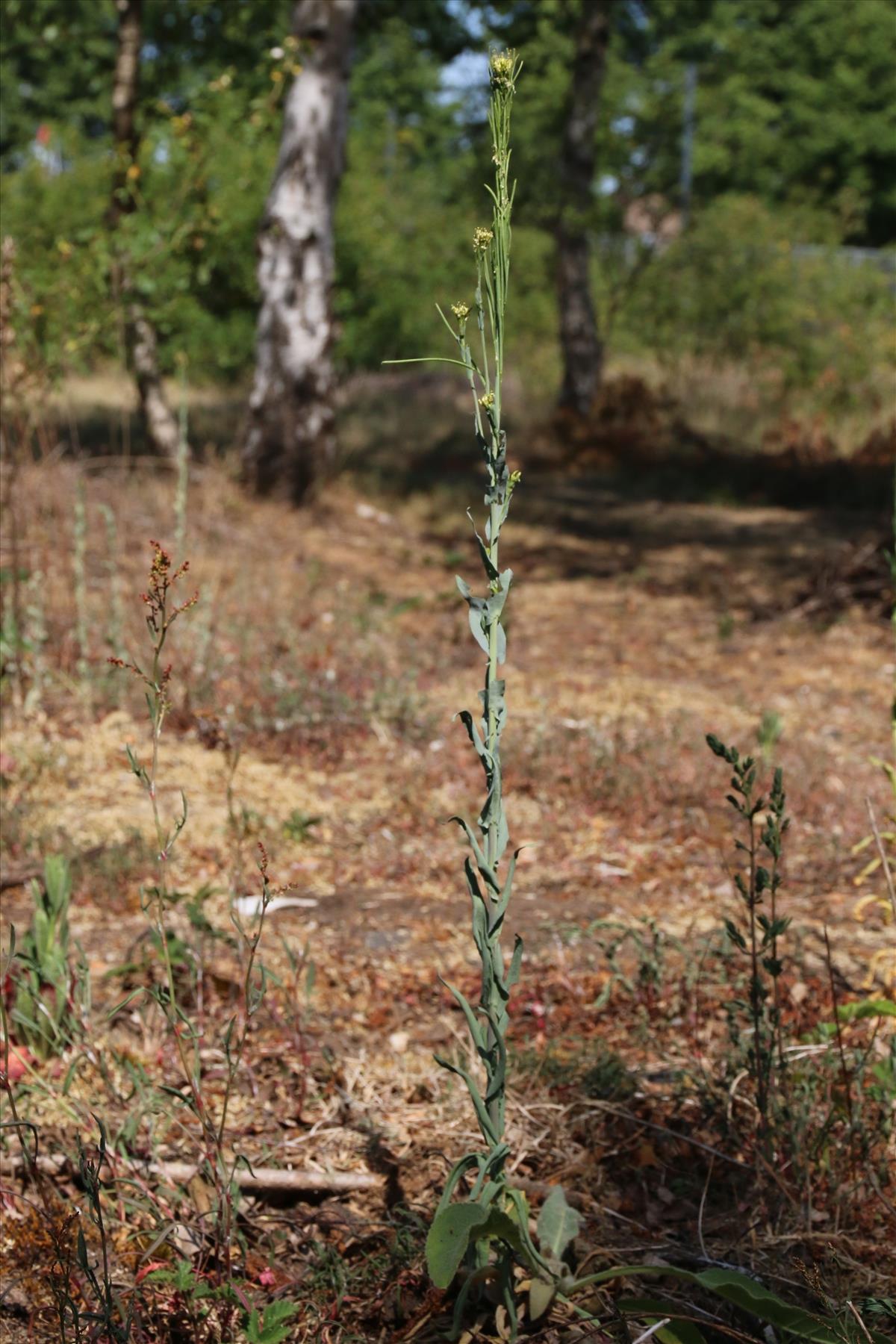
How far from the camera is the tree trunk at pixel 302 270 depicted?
8.68m

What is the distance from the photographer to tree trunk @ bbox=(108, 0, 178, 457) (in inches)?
324

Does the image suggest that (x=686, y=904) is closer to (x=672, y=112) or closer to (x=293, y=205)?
(x=293, y=205)

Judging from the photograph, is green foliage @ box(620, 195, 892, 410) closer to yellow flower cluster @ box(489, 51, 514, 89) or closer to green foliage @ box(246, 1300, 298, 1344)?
yellow flower cluster @ box(489, 51, 514, 89)

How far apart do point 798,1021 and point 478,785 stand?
68.8 inches

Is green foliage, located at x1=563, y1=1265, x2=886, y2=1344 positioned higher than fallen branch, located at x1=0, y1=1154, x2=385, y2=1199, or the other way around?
green foliage, located at x1=563, y1=1265, x2=886, y2=1344

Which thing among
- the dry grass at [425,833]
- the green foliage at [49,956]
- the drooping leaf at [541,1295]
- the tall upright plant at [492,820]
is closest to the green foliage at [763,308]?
the dry grass at [425,833]

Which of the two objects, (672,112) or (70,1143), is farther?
(672,112)

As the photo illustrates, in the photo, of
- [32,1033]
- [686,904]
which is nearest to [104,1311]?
[32,1033]

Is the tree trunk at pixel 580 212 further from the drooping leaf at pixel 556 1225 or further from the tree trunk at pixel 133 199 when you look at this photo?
the drooping leaf at pixel 556 1225

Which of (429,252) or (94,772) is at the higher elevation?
(429,252)

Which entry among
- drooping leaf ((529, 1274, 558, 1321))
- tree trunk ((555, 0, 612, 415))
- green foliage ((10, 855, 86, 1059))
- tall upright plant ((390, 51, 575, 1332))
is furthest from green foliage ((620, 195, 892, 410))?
drooping leaf ((529, 1274, 558, 1321))

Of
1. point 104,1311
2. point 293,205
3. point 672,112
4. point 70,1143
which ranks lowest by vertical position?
point 70,1143

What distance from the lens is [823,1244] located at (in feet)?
6.38

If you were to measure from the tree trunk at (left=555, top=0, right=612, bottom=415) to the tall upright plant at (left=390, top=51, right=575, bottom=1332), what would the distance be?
11.5 m
